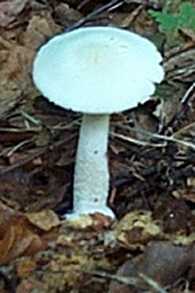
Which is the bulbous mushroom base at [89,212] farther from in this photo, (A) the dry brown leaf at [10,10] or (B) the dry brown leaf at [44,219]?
(A) the dry brown leaf at [10,10]

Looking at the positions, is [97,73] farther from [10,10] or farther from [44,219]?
[10,10]

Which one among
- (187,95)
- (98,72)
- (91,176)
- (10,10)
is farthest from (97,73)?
(10,10)

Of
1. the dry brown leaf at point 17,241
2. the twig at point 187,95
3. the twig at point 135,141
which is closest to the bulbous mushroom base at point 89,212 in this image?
the dry brown leaf at point 17,241

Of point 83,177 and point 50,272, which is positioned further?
point 83,177

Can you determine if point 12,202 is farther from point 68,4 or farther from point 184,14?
point 68,4

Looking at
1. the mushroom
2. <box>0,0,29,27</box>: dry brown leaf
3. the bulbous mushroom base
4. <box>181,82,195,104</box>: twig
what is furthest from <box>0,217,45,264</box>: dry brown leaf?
<box>0,0,29,27</box>: dry brown leaf

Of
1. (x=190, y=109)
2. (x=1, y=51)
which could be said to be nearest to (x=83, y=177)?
(x=190, y=109)

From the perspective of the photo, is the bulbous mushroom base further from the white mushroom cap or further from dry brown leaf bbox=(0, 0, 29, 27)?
dry brown leaf bbox=(0, 0, 29, 27)
